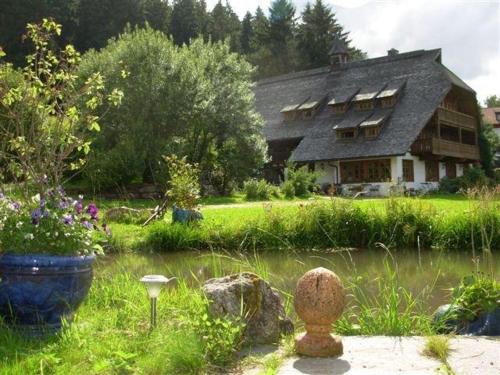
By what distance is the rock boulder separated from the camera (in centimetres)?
435

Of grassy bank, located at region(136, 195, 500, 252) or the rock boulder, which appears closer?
the rock boulder

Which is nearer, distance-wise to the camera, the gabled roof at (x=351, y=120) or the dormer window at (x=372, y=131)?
the dormer window at (x=372, y=131)

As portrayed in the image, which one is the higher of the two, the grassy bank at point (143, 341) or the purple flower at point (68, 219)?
the purple flower at point (68, 219)

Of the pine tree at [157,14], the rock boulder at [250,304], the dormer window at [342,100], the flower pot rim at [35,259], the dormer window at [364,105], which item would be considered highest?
the pine tree at [157,14]

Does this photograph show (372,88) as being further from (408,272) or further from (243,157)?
(408,272)

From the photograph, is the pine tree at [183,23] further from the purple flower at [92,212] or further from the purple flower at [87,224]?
the purple flower at [87,224]

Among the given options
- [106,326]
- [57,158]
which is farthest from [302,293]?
[57,158]

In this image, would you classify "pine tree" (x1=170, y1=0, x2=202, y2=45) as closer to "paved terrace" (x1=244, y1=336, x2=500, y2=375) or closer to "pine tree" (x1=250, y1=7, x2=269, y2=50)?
"pine tree" (x1=250, y1=7, x2=269, y2=50)

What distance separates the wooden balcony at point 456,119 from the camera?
118ft

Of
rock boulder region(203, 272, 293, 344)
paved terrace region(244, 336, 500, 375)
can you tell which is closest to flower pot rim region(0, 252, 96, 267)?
rock boulder region(203, 272, 293, 344)

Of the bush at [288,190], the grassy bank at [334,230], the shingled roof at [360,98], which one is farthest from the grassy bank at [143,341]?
the shingled roof at [360,98]

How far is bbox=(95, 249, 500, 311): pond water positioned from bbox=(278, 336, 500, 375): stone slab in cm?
272

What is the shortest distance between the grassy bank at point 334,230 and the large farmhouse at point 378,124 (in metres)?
16.9

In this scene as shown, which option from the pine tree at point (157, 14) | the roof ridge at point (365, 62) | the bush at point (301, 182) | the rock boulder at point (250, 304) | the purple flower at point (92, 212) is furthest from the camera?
the pine tree at point (157, 14)
